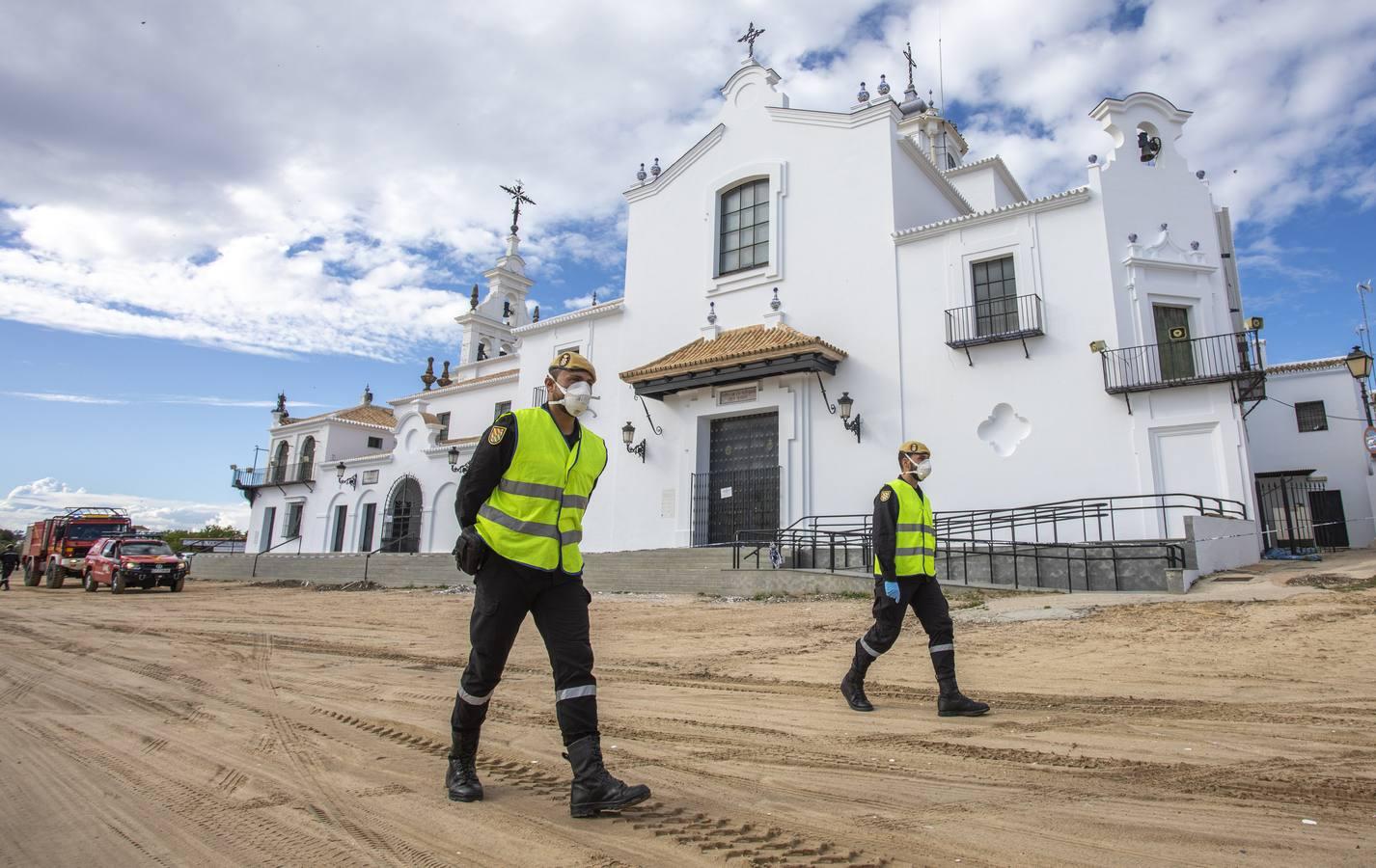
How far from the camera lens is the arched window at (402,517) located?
28.2 metres

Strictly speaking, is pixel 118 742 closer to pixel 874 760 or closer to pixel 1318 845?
pixel 874 760

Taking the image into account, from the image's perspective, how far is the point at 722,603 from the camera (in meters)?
12.5

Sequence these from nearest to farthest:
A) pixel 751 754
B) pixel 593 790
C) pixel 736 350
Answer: pixel 593 790, pixel 751 754, pixel 736 350

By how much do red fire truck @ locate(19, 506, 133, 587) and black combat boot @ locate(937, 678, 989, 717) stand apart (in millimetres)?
27254

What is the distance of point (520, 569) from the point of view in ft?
10.9

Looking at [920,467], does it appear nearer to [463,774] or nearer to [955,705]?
[955,705]

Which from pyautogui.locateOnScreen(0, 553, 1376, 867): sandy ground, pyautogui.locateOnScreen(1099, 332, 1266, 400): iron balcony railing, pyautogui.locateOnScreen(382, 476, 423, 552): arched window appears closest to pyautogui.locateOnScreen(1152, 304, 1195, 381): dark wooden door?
pyautogui.locateOnScreen(1099, 332, 1266, 400): iron balcony railing

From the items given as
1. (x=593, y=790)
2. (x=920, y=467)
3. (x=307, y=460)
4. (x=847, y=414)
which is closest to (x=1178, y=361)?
(x=847, y=414)

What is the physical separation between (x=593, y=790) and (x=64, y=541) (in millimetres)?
29258

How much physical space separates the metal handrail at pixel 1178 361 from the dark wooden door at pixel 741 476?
7.22 metres

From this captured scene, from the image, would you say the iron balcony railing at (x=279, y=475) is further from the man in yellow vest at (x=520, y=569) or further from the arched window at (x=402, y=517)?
the man in yellow vest at (x=520, y=569)

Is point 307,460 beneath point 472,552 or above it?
above

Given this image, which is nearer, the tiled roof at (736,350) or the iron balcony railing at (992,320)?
the iron balcony railing at (992,320)

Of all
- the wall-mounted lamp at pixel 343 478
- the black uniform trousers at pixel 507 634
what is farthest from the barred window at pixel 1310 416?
the wall-mounted lamp at pixel 343 478
